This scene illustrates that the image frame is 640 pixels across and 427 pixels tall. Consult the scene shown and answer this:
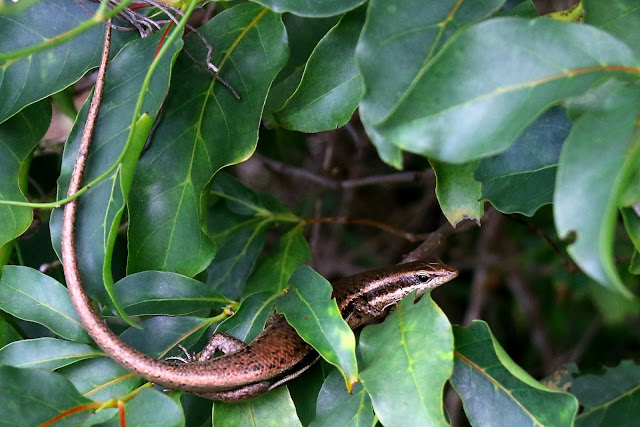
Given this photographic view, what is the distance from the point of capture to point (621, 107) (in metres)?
1.16

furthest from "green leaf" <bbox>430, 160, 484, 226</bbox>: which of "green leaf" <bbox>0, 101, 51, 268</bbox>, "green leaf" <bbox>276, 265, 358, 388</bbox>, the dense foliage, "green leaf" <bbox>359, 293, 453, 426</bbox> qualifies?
"green leaf" <bbox>0, 101, 51, 268</bbox>

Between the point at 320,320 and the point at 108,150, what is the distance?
2.32ft

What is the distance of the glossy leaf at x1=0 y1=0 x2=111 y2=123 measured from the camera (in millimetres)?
1720

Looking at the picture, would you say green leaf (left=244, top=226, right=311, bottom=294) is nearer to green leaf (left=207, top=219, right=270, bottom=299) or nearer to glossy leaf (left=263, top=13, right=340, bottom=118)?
green leaf (left=207, top=219, right=270, bottom=299)

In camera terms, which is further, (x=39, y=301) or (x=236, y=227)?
(x=236, y=227)

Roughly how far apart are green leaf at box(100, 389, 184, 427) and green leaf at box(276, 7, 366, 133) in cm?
74

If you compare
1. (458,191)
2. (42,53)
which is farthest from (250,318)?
(42,53)

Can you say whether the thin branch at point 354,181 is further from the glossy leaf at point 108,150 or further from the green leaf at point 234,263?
the glossy leaf at point 108,150

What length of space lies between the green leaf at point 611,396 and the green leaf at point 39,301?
1.53 meters

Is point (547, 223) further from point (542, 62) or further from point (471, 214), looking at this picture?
point (542, 62)

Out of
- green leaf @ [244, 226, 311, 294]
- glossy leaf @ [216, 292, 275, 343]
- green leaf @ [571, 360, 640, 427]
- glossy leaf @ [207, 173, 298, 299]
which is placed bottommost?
green leaf @ [571, 360, 640, 427]

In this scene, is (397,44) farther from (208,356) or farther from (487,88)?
(208,356)

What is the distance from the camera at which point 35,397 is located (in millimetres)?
1418

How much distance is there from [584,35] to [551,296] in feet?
10.7
